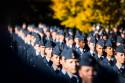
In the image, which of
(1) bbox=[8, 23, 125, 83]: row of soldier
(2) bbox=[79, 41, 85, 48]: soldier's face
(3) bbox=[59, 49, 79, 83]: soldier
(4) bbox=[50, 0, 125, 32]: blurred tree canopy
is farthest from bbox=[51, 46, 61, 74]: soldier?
(4) bbox=[50, 0, 125, 32]: blurred tree canopy

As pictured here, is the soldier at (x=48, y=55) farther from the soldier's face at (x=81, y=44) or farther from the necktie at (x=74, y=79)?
the necktie at (x=74, y=79)

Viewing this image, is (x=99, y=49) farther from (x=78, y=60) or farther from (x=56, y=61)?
(x=78, y=60)

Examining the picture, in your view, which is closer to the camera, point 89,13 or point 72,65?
point 72,65

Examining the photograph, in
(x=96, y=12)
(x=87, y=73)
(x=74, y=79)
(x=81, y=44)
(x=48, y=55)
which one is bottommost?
(x=74, y=79)

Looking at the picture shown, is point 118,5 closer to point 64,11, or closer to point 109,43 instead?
point 64,11

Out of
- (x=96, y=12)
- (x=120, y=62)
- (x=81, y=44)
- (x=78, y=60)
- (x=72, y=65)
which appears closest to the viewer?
(x=72, y=65)

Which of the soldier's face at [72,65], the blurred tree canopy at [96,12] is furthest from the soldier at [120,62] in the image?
the blurred tree canopy at [96,12]

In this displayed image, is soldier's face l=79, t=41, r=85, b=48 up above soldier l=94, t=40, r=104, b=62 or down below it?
above

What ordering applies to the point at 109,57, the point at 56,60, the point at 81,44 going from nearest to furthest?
the point at 56,60, the point at 109,57, the point at 81,44

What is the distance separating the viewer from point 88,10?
25.4m

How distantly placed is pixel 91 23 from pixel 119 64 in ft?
48.8

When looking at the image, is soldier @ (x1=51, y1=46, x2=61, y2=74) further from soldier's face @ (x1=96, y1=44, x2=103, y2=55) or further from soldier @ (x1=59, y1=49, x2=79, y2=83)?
soldier's face @ (x1=96, y1=44, x2=103, y2=55)

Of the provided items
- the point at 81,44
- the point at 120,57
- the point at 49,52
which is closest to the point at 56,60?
the point at 49,52

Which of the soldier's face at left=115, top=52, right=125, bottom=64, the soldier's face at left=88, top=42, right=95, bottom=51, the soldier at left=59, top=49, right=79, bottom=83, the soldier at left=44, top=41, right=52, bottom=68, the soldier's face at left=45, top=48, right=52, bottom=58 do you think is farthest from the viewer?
the soldier's face at left=88, top=42, right=95, bottom=51
